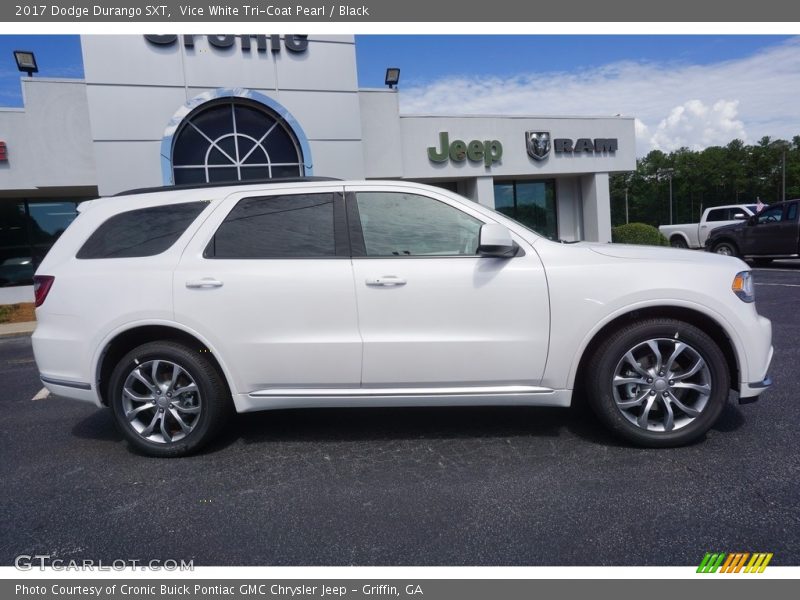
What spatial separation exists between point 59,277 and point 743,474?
461 centimetres

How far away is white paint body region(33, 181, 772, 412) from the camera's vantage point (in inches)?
137

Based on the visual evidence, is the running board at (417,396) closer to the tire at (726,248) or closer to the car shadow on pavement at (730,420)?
the car shadow on pavement at (730,420)

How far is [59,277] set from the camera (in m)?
3.84

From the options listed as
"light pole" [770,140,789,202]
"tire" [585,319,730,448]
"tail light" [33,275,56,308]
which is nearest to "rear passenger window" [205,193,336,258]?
"tail light" [33,275,56,308]

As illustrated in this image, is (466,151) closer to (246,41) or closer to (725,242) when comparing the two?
(246,41)

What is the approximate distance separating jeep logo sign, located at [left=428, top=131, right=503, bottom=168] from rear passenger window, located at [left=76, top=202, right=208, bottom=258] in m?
14.2

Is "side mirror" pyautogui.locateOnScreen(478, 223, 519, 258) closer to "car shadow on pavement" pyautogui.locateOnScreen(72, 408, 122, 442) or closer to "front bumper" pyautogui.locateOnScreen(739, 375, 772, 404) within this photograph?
"front bumper" pyautogui.locateOnScreen(739, 375, 772, 404)

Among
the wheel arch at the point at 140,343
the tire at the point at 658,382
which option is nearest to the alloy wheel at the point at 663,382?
the tire at the point at 658,382

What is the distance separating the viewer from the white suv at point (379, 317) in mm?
3498

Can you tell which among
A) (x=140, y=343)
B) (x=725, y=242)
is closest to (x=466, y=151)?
(x=725, y=242)

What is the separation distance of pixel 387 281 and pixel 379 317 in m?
0.24

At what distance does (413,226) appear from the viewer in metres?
3.70

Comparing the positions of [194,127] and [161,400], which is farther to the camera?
[194,127]

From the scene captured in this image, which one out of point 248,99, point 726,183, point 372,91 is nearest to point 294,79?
point 248,99
